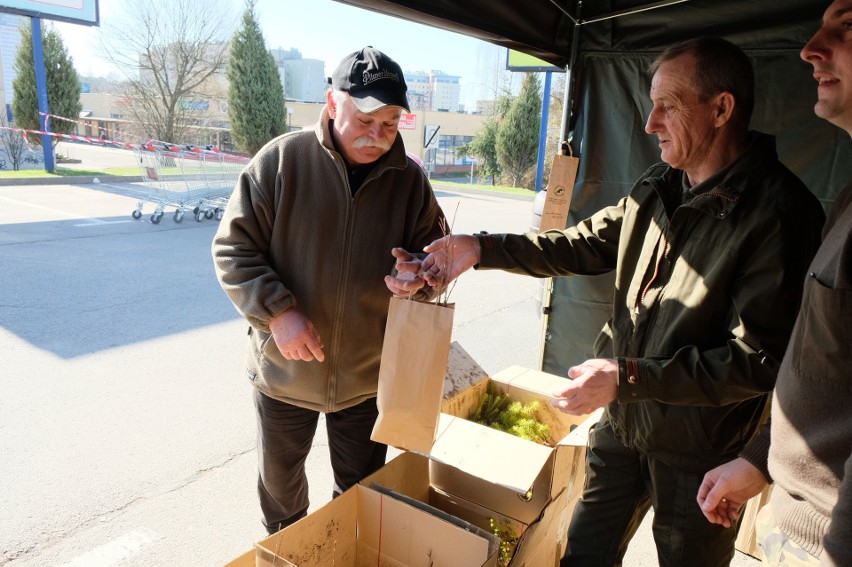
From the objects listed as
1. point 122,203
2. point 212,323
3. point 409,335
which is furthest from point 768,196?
point 122,203

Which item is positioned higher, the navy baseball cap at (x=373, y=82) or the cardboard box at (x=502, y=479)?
the navy baseball cap at (x=373, y=82)

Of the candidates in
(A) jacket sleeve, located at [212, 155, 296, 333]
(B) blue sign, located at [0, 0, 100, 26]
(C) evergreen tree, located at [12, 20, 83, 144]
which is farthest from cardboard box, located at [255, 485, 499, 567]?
(C) evergreen tree, located at [12, 20, 83, 144]

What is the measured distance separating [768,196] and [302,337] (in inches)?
51.4

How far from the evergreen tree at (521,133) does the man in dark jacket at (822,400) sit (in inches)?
802

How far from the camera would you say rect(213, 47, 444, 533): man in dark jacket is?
173cm

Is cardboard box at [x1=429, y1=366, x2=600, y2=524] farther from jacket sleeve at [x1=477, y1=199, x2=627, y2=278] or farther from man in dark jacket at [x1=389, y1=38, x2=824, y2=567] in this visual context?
jacket sleeve at [x1=477, y1=199, x2=627, y2=278]

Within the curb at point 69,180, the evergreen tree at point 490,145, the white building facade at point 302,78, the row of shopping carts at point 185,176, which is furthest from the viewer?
the white building facade at point 302,78

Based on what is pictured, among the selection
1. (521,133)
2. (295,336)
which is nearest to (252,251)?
(295,336)

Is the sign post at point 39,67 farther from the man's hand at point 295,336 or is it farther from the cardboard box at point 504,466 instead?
the cardboard box at point 504,466

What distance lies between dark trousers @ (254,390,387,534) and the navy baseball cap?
1.00 metres

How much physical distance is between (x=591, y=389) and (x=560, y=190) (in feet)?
5.76

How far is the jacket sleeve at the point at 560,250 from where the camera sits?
1.97 metres

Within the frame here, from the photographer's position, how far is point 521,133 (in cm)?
2130

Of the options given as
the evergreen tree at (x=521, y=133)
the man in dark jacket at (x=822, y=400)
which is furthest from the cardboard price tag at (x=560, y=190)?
the evergreen tree at (x=521, y=133)
